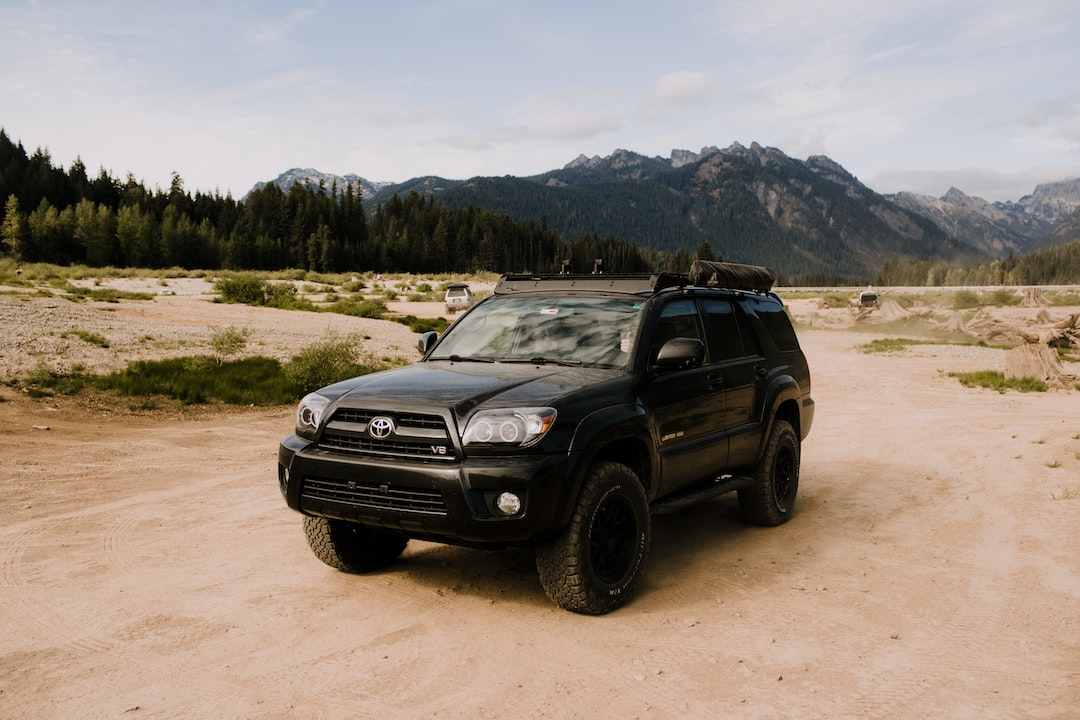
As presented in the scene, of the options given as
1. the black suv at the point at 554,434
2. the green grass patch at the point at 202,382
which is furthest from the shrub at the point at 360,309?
the black suv at the point at 554,434

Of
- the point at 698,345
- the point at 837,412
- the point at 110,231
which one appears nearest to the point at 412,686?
the point at 698,345

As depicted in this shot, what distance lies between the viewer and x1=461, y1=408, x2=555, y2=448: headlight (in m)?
4.50

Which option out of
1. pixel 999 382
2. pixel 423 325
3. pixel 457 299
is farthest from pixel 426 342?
pixel 457 299

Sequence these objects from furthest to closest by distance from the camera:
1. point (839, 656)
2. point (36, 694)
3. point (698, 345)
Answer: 1. point (698, 345)
2. point (839, 656)
3. point (36, 694)

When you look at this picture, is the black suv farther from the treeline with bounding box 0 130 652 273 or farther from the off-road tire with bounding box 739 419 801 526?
the treeline with bounding box 0 130 652 273

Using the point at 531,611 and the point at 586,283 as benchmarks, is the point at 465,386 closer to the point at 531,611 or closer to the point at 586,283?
the point at 531,611

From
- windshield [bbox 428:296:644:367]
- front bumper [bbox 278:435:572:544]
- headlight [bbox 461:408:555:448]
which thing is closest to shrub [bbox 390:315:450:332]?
windshield [bbox 428:296:644:367]

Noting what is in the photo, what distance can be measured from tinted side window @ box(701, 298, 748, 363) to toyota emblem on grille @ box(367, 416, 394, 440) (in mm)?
2763

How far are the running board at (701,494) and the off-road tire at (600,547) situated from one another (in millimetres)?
412

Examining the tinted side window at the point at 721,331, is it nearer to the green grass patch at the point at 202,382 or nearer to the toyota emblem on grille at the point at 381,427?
the toyota emblem on grille at the point at 381,427

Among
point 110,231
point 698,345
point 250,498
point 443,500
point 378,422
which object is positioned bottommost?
point 250,498

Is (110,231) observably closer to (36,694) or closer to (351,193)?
(351,193)

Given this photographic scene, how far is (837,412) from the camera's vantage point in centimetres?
1436

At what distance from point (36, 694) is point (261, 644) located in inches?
41.0
